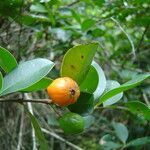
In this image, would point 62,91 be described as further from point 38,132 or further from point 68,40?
point 68,40

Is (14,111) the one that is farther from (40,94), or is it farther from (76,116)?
(76,116)

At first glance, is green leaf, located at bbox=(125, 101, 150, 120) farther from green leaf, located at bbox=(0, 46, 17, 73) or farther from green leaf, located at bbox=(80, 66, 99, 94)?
green leaf, located at bbox=(0, 46, 17, 73)

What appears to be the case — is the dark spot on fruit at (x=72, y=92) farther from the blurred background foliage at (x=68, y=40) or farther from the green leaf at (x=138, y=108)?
the blurred background foliage at (x=68, y=40)

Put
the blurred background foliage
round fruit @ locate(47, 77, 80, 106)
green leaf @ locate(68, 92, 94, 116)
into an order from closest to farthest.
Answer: round fruit @ locate(47, 77, 80, 106), green leaf @ locate(68, 92, 94, 116), the blurred background foliage

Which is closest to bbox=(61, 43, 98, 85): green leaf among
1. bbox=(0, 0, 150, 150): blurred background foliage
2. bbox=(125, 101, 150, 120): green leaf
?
bbox=(125, 101, 150, 120): green leaf

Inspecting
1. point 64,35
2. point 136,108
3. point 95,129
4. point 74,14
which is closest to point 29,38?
point 64,35

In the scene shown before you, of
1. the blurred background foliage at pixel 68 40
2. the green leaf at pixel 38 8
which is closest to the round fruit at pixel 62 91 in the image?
the blurred background foliage at pixel 68 40

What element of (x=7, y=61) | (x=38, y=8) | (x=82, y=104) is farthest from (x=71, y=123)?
(x=38, y=8)
